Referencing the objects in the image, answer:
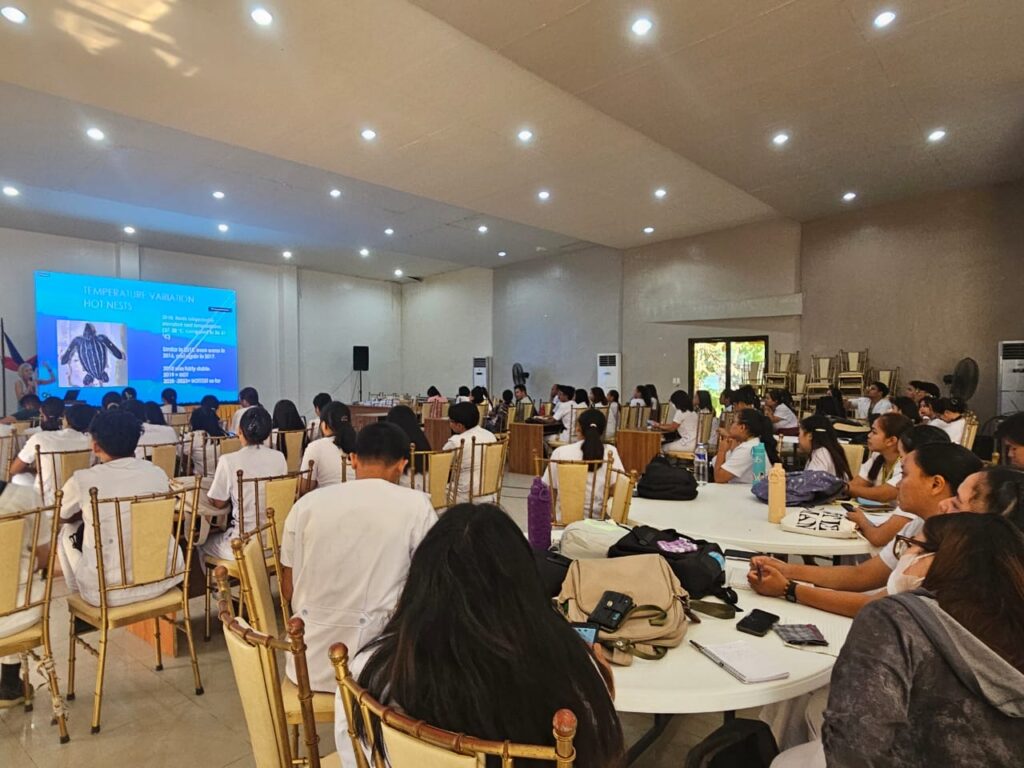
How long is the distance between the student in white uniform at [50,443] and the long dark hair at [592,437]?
3.03 metres

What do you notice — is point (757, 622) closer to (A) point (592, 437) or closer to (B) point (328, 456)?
(A) point (592, 437)

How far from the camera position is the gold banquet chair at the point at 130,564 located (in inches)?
90.8

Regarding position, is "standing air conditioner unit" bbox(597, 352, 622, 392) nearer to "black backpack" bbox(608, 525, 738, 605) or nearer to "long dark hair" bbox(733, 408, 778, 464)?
"long dark hair" bbox(733, 408, 778, 464)

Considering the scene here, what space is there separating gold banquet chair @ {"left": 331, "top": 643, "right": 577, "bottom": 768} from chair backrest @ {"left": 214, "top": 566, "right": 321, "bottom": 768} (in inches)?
6.8

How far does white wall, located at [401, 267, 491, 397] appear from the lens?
1423 centimetres

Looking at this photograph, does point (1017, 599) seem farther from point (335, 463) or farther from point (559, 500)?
point (335, 463)

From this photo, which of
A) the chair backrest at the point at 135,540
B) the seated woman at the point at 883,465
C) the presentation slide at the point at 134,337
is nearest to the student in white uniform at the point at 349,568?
the chair backrest at the point at 135,540

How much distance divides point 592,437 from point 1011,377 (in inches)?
288

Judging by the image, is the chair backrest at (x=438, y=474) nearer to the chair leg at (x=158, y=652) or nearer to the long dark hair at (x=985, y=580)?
the chair leg at (x=158, y=652)

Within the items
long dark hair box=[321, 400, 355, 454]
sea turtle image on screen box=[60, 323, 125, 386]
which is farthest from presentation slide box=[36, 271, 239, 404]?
long dark hair box=[321, 400, 355, 454]

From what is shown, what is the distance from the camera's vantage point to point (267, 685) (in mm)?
1095

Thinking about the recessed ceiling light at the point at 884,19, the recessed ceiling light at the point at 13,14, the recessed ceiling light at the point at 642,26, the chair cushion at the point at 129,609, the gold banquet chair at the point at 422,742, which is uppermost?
the recessed ceiling light at the point at 642,26

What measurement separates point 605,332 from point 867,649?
36.9 feet

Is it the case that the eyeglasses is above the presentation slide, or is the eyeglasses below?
below
